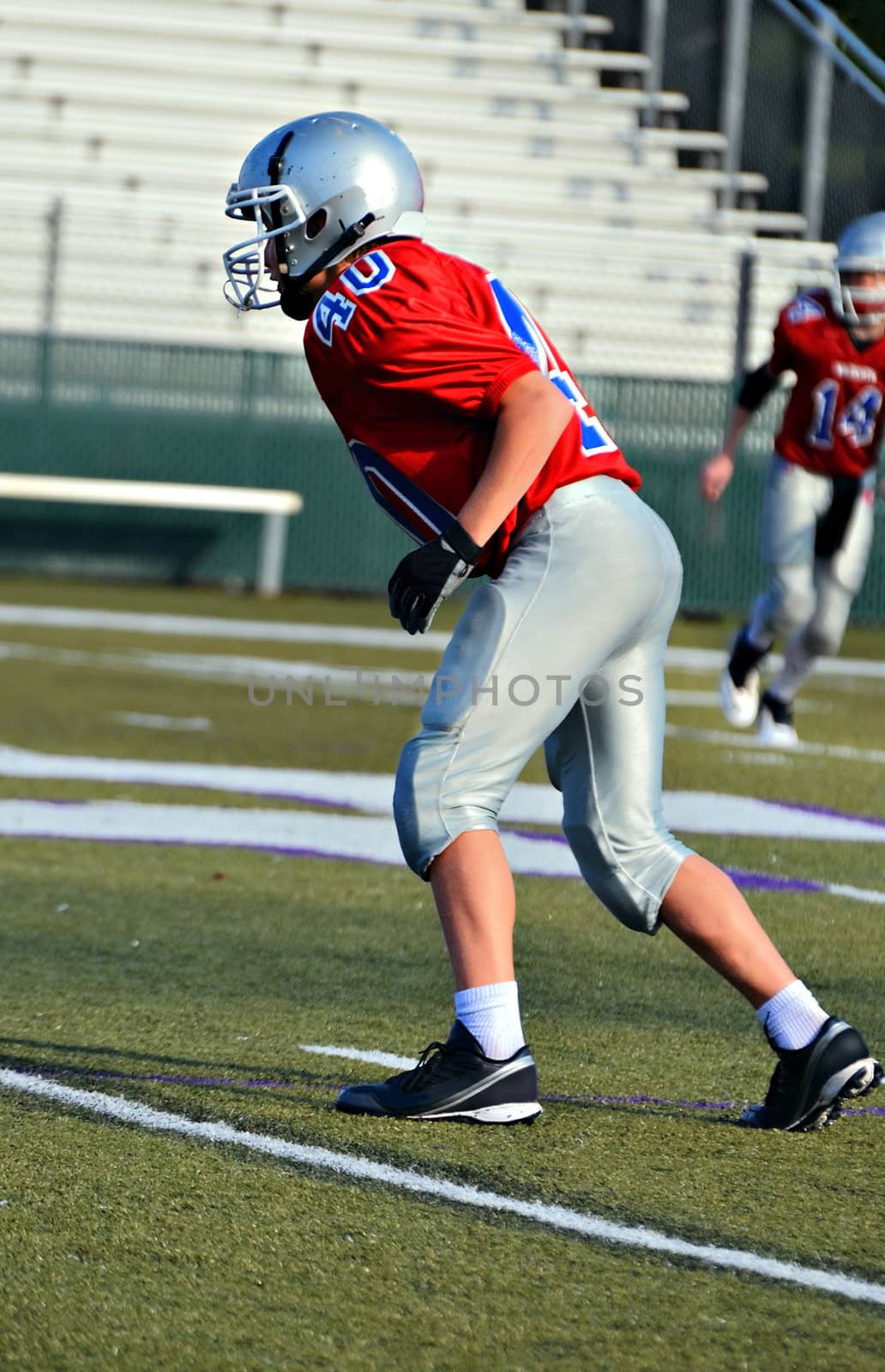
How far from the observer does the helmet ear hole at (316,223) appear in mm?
3684

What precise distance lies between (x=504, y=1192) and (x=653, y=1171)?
0.28 m

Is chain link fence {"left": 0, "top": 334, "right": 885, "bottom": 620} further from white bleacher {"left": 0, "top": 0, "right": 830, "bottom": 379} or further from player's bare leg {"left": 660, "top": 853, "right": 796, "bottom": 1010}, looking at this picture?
player's bare leg {"left": 660, "top": 853, "right": 796, "bottom": 1010}

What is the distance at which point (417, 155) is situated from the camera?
21.2m

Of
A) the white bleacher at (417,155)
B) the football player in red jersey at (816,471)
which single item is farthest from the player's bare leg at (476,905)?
the white bleacher at (417,155)

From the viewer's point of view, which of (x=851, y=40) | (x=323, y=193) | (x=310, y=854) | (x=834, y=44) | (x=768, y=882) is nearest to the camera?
(x=323, y=193)

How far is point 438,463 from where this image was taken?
3594 mm

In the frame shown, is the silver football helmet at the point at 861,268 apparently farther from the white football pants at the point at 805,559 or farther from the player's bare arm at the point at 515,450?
the player's bare arm at the point at 515,450

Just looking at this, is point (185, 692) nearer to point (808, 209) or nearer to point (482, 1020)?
point (482, 1020)

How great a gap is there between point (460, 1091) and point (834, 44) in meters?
18.5

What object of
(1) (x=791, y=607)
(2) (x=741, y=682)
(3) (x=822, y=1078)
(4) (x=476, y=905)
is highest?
(4) (x=476, y=905)

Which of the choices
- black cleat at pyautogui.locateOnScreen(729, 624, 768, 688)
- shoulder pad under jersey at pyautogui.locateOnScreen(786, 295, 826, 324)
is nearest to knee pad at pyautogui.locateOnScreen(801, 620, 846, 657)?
black cleat at pyautogui.locateOnScreen(729, 624, 768, 688)

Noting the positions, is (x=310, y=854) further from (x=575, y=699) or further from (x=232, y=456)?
(x=232, y=456)

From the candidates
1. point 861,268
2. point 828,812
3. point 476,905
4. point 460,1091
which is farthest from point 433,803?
point 861,268

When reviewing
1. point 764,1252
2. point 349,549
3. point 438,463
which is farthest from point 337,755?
point 349,549
